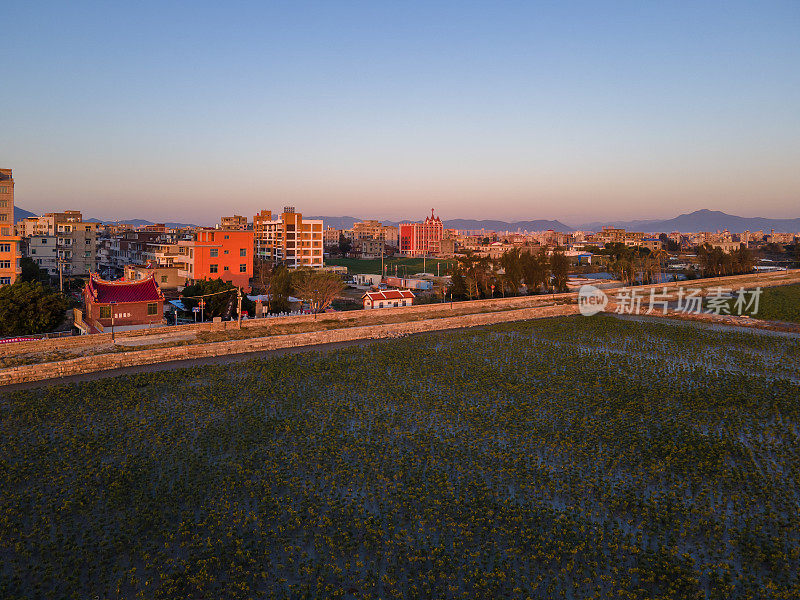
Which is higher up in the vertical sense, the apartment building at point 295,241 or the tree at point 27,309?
the apartment building at point 295,241

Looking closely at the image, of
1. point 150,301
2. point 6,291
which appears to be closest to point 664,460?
point 150,301

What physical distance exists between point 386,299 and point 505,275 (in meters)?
12.9

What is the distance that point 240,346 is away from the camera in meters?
20.7

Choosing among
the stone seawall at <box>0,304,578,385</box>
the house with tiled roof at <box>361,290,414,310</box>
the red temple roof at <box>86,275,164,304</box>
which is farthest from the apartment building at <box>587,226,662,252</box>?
the red temple roof at <box>86,275,164,304</box>

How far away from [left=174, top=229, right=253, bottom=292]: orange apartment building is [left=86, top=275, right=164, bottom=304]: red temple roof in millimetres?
→ 10145

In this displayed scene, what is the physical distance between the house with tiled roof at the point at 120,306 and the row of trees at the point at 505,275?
21.4 meters

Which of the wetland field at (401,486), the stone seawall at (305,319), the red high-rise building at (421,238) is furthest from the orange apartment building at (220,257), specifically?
the red high-rise building at (421,238)

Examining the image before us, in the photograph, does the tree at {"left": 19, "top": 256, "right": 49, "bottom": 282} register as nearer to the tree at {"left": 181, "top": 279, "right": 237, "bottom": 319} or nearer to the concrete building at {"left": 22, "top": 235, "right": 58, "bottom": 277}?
the concrete building at {"left": 22, "top": 235, "right": 58, "bottom": 277}

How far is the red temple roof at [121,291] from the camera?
21.3 meters

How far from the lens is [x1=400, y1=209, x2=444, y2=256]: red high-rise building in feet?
329

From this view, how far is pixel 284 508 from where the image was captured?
9.00 metres

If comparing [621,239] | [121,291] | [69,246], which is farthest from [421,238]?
[121,291]

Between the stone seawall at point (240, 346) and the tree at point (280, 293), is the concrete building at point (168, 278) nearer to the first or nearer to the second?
the tree at point (280, 293)

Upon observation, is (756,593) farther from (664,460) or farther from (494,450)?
(494,450)
